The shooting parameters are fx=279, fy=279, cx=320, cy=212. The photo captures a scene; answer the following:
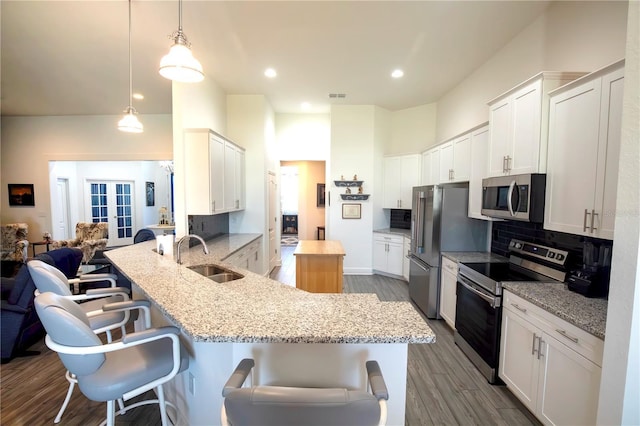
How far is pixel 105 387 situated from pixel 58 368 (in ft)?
6.70

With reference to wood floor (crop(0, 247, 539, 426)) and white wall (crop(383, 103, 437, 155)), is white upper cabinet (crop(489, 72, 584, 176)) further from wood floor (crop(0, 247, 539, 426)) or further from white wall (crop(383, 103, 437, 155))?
white wall (crop(383, 103, 437, 155))

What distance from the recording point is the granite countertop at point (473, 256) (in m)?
3.08

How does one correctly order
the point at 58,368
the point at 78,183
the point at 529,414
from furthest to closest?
the point at 78,183
the point at 58,368
the point at 529,414

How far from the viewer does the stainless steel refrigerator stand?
3.47 m

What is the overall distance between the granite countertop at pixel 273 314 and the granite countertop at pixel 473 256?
206 centimetres

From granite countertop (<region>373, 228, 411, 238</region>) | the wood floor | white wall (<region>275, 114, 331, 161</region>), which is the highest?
white wall (<region>275, 114, 331, 161</region>)

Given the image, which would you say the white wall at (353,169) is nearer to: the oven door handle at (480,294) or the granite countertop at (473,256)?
the granite countertop at (473,256)

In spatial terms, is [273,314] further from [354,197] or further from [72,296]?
[354,197]

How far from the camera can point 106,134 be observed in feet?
20.1

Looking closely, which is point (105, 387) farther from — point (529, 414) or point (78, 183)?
point (78, 183)

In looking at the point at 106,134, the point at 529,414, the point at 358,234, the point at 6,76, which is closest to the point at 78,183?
the point at 106,134

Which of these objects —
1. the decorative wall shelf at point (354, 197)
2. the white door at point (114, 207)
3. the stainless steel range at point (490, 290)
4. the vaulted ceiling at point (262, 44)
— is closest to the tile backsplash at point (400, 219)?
the decorative wall shelf at point (354, 197)

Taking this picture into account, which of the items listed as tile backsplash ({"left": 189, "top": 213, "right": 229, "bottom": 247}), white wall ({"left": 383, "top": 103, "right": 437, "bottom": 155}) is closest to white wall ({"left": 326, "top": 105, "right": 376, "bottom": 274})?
white wall ({"left": 383, "top": 103, "right": 437, "bottom": 155})

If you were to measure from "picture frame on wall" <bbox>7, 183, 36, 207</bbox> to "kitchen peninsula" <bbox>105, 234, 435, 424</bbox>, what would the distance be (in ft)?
23.1
